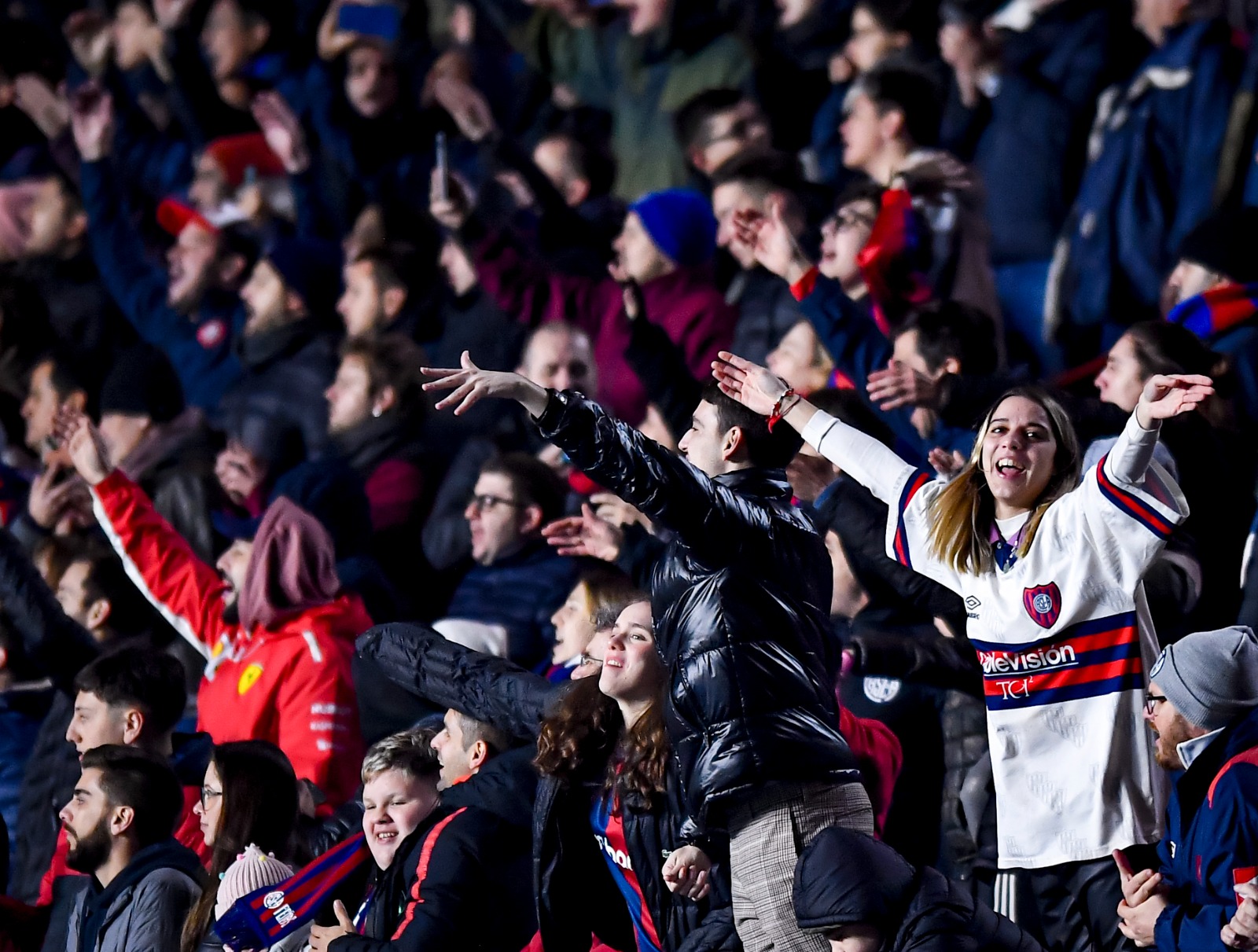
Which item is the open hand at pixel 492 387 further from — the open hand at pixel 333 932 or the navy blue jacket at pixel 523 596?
the navy blue jacket at pixel 523 596

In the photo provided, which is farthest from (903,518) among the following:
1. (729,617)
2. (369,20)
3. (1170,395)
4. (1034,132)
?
(369,20)

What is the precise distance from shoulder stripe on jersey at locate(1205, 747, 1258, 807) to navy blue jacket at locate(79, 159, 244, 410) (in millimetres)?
6150

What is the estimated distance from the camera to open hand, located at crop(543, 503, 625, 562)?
174 inches

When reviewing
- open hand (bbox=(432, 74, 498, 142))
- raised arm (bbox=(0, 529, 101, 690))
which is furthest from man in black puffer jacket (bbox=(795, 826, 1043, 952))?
open hand (bbox=(432, 74, 498, 142))

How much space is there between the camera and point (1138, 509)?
366 cm

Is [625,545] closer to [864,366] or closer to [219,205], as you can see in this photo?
[864,366]

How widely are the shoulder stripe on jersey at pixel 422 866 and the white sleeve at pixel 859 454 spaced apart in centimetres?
122

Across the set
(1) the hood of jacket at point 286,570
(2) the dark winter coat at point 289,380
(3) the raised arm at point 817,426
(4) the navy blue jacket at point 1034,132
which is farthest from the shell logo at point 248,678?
(4) the navy blue jacket at point 1034,132

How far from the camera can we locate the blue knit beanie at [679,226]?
7301 mm

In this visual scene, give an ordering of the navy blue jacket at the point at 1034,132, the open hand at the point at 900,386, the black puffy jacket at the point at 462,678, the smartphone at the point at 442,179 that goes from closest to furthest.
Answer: the black puffy jacket at the point at 462,678 < the open hand at the point at 900,386 < the navy blue jacket at the point at 1034,132 < the smartphone at the point at 442,179

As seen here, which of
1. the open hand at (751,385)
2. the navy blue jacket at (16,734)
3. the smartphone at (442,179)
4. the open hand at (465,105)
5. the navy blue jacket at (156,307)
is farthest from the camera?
the navy blue jacket at (156,307)

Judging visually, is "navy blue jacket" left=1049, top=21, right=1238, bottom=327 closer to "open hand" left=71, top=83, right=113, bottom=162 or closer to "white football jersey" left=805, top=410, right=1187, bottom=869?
"white football jersey" left=805, top=410, right=1187, bottom=869

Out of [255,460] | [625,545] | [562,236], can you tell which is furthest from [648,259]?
[625,545]

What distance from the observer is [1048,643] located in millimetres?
3764
